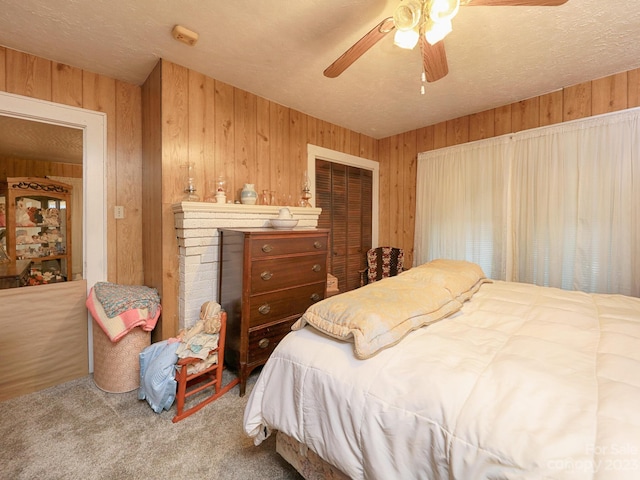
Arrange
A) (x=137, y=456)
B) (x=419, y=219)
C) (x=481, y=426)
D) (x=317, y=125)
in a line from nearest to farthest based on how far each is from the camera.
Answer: (x=481, y=426) < (x=137, y=456) < (x=317, y=125) < (x=419, y=219)

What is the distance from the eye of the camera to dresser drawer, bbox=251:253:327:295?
2.02 meters

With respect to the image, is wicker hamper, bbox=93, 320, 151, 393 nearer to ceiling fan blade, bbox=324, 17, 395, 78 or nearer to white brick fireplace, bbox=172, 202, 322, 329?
white brick fireplace, bbox=172, 202, 322, 329

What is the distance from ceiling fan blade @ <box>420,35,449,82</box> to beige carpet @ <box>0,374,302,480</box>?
7.46ft

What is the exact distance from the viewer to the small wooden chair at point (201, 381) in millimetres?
1777

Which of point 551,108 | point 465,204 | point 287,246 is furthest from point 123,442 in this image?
point 551,108

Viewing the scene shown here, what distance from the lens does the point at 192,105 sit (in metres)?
2.24

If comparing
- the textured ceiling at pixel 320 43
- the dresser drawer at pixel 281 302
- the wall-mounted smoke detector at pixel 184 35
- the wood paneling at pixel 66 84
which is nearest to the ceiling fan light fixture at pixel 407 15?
the textured ceiling at pixel 320 43

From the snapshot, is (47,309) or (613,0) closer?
(613,0)

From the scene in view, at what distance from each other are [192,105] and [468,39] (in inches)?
81.7

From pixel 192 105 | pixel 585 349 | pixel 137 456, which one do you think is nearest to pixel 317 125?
A: pixel 192 105

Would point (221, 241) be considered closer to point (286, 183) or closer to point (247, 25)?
point (286, 183)

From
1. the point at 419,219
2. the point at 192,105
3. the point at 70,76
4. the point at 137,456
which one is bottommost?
the point at 137,456

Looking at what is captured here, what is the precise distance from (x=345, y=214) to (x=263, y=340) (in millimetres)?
2013

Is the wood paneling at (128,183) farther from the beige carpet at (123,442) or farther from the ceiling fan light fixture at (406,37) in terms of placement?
the ceiling fan light fixture at (406,37)
